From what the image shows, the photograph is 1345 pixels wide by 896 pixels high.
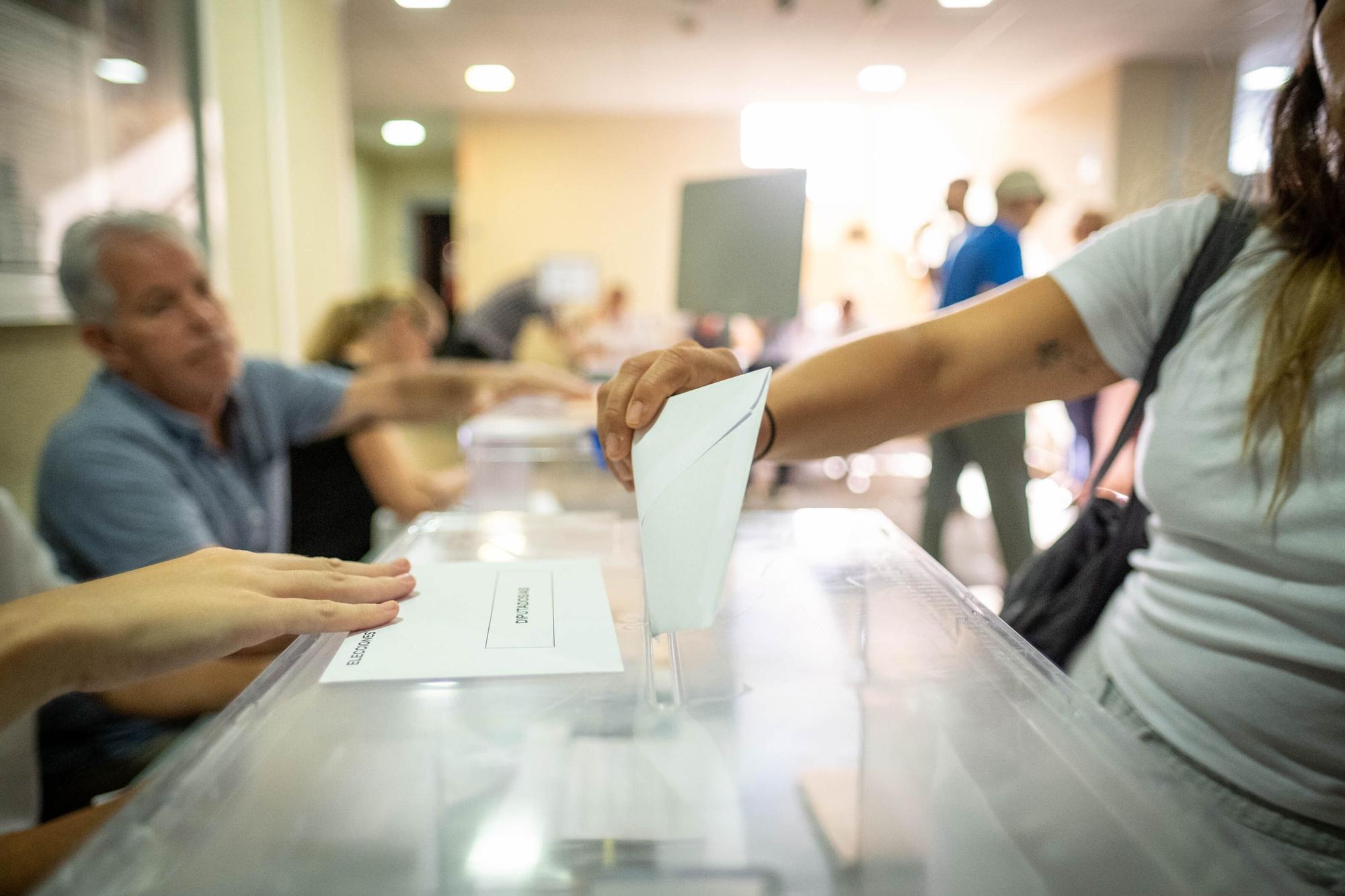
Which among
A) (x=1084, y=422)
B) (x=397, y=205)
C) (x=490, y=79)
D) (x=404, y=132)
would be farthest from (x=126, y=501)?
(x=397, y=205)

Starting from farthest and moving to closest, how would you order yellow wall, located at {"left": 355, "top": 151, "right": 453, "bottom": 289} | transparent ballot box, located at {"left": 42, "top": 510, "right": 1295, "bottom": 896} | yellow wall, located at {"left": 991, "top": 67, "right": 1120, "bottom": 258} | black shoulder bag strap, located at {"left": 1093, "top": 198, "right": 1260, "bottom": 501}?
yellow wall, located at {"left": 355, "top": 151, "right": 453, "bottom": 289}, yellow wall, located at {"left": 991, "top": 67, "right": 1120, "bottom": 258}, black shoulder bag strap, located at {"left": 1093, "top": 198, "right": 1260, "bottom": 501}, transparent ballot box, located at {"left": 42, "top": 510, "right": 1295, "bottom": 896}

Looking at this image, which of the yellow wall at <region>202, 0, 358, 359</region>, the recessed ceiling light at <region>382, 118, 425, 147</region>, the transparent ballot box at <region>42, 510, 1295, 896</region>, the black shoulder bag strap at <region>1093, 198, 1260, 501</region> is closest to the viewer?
the transparent ballot box at <region>42, 510, 1295, 896</region>

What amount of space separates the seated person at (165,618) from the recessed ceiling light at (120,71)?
1.74 metres

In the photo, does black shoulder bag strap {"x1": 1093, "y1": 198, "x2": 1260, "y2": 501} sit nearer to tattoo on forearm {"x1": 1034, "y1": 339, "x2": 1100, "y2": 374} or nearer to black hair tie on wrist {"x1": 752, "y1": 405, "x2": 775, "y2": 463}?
tattoo on forearm {"x1": 1034, "y1": 339, "x2": 1100, "y2": 374}

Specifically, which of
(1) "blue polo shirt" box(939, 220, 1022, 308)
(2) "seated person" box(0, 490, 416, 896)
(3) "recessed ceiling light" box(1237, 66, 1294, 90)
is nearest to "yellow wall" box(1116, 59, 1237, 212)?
(3) "recessed ceiling light" box(1237, 66, 1294, 90)

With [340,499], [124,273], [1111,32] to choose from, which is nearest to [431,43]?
[1111,32]

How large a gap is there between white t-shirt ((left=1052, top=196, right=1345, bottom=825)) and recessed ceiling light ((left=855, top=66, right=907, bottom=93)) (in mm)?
5899

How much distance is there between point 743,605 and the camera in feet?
2.08

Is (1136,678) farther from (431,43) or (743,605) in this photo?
(431,43)

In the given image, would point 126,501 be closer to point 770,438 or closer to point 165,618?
point 165,618

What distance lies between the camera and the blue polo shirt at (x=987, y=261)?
2.87 meters

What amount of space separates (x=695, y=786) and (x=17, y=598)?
796 mm

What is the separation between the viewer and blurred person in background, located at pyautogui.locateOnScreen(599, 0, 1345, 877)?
599mm

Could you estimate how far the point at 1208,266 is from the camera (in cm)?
74
